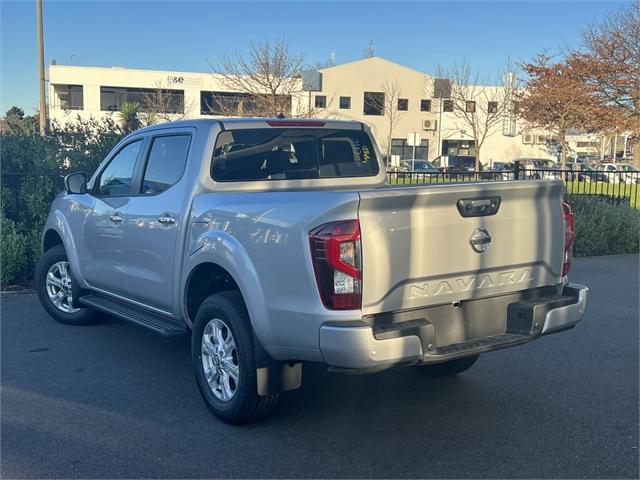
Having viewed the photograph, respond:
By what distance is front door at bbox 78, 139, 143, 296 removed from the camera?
5644mm

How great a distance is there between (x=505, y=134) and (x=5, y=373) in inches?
2224

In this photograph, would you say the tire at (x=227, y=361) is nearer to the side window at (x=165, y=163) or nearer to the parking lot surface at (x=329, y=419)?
the parking lot surface at (x=329, y=419)

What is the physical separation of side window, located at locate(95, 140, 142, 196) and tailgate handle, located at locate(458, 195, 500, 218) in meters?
3.03

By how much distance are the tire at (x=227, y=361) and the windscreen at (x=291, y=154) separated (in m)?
1.07

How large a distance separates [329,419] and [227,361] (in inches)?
30.1

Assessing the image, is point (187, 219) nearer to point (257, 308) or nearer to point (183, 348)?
point (257, 308)

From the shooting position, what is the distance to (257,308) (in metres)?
3.92

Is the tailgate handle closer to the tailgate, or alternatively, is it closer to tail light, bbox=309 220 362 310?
the tailgate

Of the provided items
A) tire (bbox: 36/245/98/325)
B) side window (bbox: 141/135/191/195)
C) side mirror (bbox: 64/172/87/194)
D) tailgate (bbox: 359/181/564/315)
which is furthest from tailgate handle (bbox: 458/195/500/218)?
tire (bbox: 36/245/98/325)

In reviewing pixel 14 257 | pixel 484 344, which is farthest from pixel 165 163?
pixel 14 257

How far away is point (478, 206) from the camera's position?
393cm

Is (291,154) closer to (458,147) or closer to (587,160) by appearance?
(587,160)

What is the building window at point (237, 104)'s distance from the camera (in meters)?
24.5

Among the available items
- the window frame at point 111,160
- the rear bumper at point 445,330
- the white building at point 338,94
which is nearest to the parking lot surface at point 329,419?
the rear bumper at point 445,330
